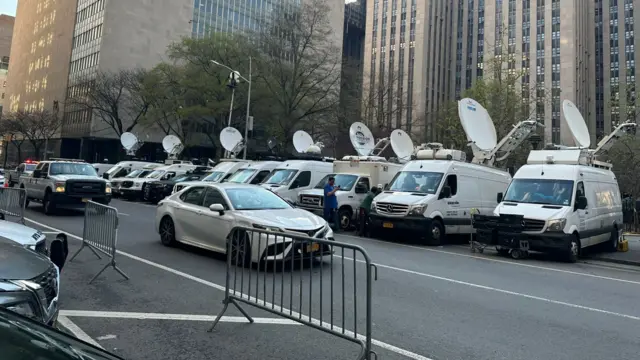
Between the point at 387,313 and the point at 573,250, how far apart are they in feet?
25.4

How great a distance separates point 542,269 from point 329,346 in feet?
23.7

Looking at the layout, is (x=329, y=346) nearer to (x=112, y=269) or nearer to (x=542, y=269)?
(x=112, y=269)

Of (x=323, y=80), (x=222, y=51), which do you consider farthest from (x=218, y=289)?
(x=222, y=51)

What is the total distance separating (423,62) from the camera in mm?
98188

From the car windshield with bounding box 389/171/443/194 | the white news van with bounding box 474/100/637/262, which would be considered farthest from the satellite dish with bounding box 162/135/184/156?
the white news van with bounding box 474/100/637/262

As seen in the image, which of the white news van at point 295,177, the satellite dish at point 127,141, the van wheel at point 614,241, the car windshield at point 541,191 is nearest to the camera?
the car windshield at point 541,191

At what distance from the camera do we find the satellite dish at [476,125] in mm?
14742

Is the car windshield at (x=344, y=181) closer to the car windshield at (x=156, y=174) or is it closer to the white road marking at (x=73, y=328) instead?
the car windshield at (x=156, y=174)

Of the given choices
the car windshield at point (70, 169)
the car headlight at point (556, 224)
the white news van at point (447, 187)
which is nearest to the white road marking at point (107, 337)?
the white news van at point (447, 187)

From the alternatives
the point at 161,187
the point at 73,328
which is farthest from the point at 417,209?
the point at 161,187

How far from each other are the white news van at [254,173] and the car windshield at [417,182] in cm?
714

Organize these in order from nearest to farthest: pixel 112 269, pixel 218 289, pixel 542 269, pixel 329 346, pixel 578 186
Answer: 1. pixel 329 346
2. pixel 218 289
3. pixel 112 269
4. pixel 542 269
5. pixel 578 186

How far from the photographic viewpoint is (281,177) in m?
18.4

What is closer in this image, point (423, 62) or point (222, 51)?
point (222, 51)
